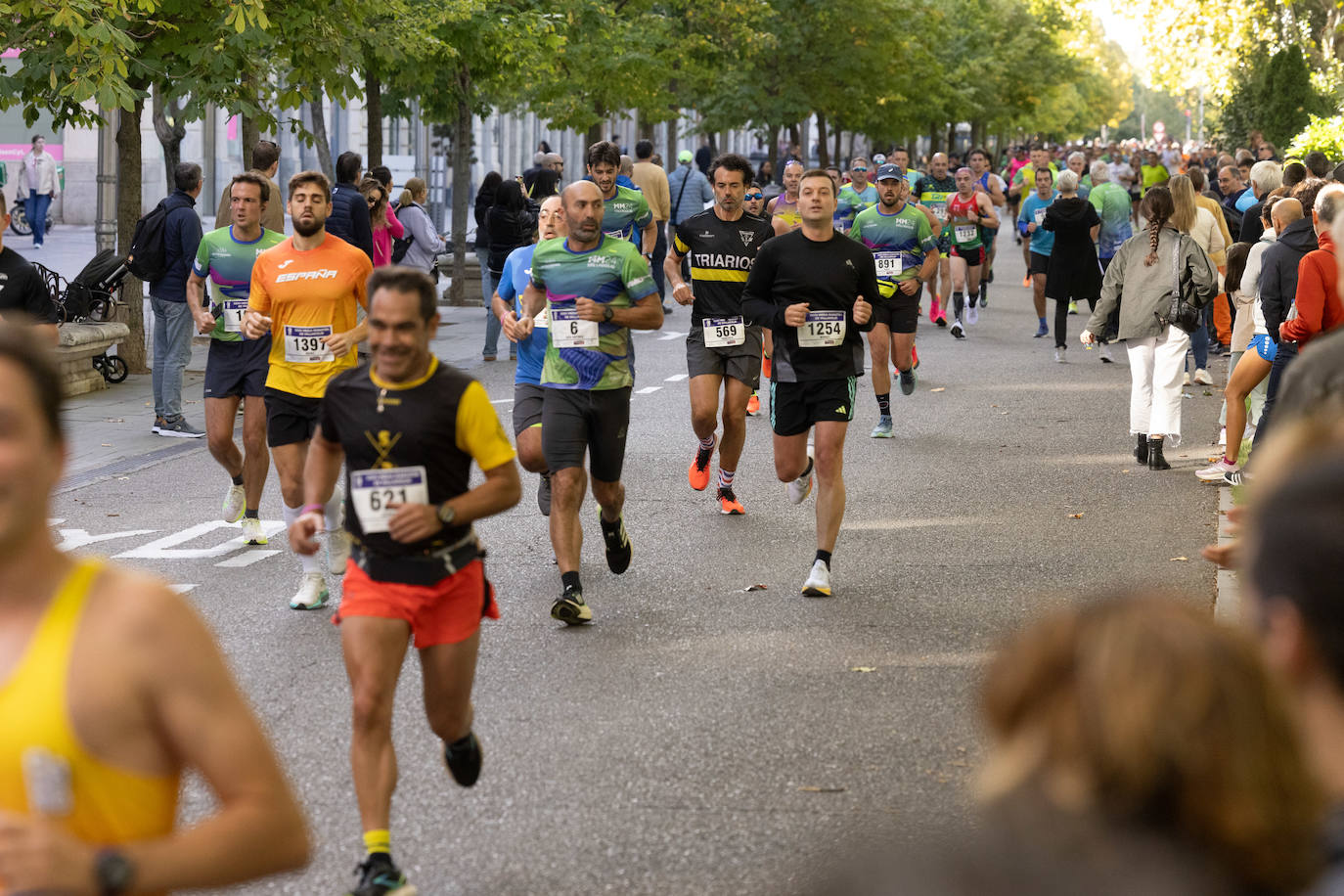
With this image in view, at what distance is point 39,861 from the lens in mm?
1966

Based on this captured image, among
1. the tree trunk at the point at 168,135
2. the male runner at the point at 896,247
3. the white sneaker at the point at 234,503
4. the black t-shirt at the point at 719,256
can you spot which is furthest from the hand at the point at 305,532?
the tree trunk at the point at 168,135

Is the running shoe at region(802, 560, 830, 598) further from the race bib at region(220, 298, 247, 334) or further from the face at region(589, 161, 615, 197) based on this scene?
the face at region(589, 161, 615, 197)

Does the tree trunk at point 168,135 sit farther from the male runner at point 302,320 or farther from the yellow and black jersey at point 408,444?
the yellow and black jersey at point 408,444

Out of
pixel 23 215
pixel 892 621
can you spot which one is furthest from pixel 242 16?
pixel 23 215

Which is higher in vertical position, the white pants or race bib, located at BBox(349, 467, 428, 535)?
race bib, located at BBox(349, 467, 428, 535)

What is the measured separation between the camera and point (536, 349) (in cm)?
885

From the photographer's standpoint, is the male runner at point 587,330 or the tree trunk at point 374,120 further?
the tree trunk at point 374,120

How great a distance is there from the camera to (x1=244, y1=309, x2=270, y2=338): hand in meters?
7.98

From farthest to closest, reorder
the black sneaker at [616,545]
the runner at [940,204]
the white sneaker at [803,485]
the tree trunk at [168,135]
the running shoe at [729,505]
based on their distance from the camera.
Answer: the runner at [940,204] < the tree trunk at [168,135] < the running shoe at [729,505] < the white sneaker at [803,485] < the black sneaker at [616,545]

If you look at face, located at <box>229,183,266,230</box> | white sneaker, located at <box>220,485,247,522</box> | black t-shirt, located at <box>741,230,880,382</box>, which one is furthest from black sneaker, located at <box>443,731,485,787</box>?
white sneaker, located at <box>220,485,247,522</box>

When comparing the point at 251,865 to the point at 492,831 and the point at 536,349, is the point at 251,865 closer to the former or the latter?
the point at 492,831

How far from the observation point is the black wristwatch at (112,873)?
208 cm

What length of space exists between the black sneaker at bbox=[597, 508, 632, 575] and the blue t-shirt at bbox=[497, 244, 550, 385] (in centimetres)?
78

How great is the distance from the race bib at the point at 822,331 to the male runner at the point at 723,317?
1.73 metres
